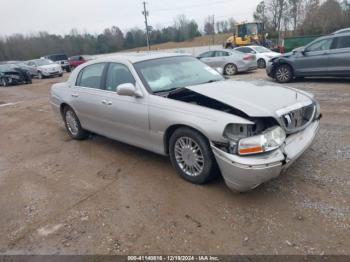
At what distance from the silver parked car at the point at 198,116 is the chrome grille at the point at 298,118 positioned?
0.01 metres

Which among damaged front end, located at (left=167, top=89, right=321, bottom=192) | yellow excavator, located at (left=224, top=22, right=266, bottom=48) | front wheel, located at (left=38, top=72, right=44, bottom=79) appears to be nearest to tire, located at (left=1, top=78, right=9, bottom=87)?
front wheel, located at (left=38, top=72, right=44, bottom=79)

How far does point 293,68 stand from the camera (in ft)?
34.7

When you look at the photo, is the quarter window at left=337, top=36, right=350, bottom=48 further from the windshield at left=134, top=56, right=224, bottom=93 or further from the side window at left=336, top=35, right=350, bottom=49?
the windshield at left=134, top=56, right=224, bottom=93

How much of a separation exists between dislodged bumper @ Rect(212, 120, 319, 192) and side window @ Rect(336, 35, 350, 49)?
7.81m

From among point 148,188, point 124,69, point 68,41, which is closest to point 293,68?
point 124,69

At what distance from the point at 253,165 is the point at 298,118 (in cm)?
103

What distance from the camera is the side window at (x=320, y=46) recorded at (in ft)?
31.9

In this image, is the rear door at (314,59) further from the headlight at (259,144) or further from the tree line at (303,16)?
the tree line at (303,16)

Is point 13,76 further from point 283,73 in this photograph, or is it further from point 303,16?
point 303,16

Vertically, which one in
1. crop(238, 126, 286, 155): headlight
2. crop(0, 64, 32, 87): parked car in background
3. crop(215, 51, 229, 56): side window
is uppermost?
crop(215, 51, 229, 56): side window

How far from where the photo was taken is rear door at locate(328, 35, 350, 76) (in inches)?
366

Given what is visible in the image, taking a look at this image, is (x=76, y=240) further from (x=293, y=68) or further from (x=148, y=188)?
(x=293, y=68)

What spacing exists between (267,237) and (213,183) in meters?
1.11

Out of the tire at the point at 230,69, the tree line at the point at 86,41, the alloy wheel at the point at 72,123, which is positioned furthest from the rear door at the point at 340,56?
the tree line at the point at 86,41
